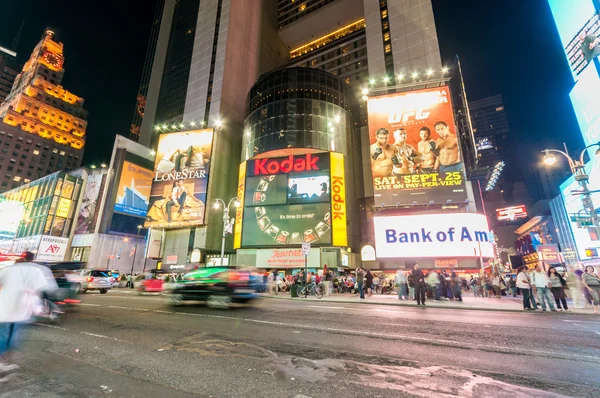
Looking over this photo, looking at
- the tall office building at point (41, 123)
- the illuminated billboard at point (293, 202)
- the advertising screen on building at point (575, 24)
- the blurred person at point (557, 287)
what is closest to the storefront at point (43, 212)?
the illuminated billboard at point (293, 202)

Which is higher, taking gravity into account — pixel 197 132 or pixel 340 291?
pixel 197 132

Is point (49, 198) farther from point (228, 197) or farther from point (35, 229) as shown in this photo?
point (228, 197)

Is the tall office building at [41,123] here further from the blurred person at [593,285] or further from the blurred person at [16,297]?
the blurred person at [593,285]

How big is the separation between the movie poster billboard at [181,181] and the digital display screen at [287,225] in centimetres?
844

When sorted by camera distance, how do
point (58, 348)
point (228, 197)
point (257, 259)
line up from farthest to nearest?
point (228, 197) < point (257, 259) < point (58, 348)

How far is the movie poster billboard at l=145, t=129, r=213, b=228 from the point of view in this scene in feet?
130

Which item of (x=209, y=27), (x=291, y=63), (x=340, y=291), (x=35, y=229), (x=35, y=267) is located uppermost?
(x=291, y=63)

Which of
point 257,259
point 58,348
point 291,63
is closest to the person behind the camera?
point 58,348

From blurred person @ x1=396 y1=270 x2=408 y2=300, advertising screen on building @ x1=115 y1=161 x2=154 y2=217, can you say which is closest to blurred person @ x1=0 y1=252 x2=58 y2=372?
blurred person @ x1=396 y1=270 x2=408 y2=300

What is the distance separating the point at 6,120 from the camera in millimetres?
90375

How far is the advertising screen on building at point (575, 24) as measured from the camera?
25.6 metres

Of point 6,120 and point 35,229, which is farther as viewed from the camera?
point 6,120

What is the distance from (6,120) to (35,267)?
129468 millimetres

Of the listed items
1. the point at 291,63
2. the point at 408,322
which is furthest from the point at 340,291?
the point at 291,63
